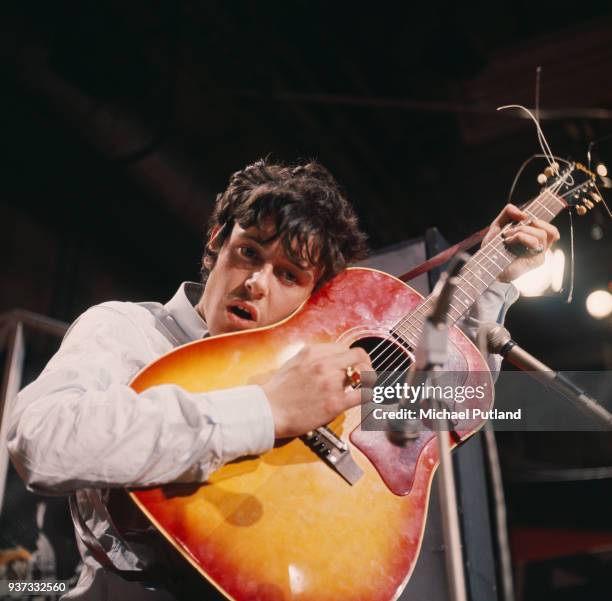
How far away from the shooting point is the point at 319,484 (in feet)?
4.73

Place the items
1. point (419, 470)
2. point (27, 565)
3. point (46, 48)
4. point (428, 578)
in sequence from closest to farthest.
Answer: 1. point (419, 470)
2. point (428, 578)
3. point (27, 565)
4. point (46, 48)

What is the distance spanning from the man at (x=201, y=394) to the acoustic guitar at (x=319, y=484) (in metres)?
0.09

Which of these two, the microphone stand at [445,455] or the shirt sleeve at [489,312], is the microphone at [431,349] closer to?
the microphone stand at [445,455]

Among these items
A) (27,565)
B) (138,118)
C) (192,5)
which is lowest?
(27,565)

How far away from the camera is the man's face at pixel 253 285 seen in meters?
1.79

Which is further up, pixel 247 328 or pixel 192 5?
pixel 192 5

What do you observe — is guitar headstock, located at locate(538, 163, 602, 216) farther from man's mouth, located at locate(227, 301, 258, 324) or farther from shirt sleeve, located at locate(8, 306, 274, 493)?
shirt sleeve, located at locate(8, 306, 274, 493)

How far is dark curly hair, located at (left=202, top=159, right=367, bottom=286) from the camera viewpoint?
1.89m

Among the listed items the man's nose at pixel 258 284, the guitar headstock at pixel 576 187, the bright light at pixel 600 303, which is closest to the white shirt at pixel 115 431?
the man's nose at pixel 258 284

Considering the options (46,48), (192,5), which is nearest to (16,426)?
(46,48)

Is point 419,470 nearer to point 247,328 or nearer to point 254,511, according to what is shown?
point 254,511

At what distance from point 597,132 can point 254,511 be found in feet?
13.9

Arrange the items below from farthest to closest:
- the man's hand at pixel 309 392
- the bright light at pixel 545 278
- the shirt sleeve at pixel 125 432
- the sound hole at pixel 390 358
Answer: the bright light at pixel 545 278
the sound hole at pixel 390 358
the man's hand at pixel 309 392
the shirt sleeve at pixel 125 432

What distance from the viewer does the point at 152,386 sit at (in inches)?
55.4
